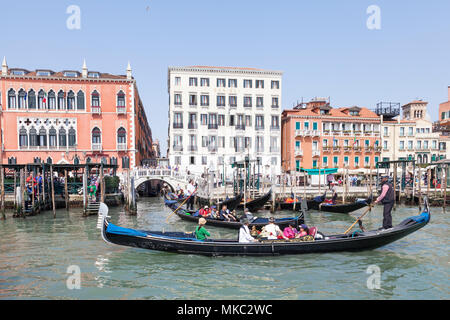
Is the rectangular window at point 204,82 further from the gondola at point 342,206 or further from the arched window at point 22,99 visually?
the gondola at point 342,206

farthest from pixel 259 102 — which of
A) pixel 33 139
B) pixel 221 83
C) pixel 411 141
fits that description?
pixel 33 139

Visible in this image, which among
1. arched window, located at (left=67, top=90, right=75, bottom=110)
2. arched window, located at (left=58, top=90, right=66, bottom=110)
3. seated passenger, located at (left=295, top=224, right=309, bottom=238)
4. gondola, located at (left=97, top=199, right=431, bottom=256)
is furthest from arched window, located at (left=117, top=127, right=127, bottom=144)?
seated passenger, located at (left=295, top=224, right=309, bottom=238)

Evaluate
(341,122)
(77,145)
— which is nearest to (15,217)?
(77,145)

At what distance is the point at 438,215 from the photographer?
18.0 meters

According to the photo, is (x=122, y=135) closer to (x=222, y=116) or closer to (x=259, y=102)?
(x=222, y=116)

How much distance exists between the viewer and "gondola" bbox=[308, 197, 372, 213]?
18.2 meters

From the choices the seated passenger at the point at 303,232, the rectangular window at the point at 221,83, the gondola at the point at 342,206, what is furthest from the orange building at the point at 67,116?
the seated passenger at the point at 303,232

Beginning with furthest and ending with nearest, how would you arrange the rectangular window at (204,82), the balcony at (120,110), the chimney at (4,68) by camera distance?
1. the rectangular window at (204,82)
2. the balcony at (120,110)
3. the chimney at (4,68)

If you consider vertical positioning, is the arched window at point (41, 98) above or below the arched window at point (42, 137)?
above

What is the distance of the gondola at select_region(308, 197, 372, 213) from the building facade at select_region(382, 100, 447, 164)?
18141mm

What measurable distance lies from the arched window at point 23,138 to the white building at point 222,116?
1135cm

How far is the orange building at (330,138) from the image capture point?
34000 millimetres
